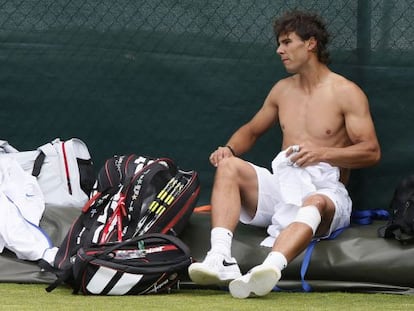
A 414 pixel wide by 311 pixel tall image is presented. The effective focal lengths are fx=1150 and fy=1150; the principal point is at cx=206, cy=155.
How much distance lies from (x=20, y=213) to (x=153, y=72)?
3.83ft

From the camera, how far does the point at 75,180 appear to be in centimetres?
607

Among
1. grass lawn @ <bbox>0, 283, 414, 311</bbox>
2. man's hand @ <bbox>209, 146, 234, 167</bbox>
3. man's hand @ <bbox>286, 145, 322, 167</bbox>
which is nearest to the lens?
grass lawn @ <bbox>0, 283, 414, 311</bbox>

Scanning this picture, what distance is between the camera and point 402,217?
17.6 feet

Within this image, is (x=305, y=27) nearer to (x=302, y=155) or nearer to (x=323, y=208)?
(x=302, y=155)

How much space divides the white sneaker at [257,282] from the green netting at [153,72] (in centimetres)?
151

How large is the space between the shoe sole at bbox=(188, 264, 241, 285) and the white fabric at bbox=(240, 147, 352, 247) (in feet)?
1.75

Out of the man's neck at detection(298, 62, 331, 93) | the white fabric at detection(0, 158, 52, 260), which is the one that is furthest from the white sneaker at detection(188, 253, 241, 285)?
the man's neck at detection(298, 62, 331, 93)

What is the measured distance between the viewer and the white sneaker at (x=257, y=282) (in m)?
4.84

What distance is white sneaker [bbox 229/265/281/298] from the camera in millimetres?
4844

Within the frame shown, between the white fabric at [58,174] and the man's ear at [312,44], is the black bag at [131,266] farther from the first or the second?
the man's ear at [312,44]

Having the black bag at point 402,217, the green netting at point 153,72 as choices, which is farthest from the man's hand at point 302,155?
the green netting at point 153,72

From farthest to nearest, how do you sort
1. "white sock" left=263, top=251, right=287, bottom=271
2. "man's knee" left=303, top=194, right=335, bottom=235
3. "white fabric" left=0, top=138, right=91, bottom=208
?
"white fabric" left=0, top=138, right=91, bottom=208 → "man's knee" left=303, top=194, right=335, bottom=235 → "white sock" left=263, top=251, right=287, bottom=271

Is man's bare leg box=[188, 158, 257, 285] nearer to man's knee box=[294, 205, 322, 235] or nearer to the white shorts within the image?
the white shorts

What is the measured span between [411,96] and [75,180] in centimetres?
184
